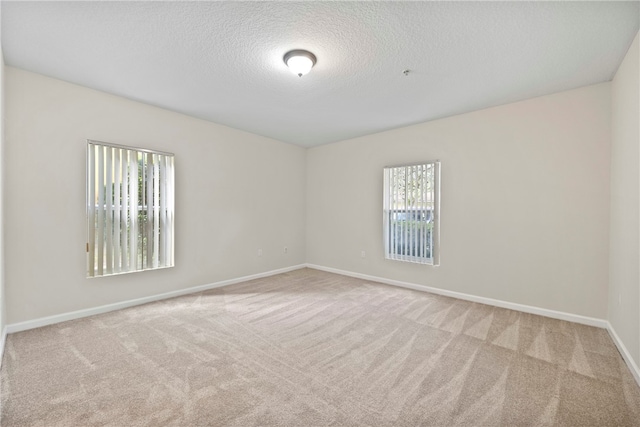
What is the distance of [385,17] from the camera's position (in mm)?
1973

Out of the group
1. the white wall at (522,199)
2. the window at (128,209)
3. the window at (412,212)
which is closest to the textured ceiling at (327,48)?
the white wall at (522,199)

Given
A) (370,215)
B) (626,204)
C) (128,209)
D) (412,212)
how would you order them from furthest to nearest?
A: (370,215) < (412,212) < (128,209) < (626,204)

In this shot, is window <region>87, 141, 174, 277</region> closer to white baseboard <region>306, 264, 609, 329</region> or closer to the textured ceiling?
the textured ceiling

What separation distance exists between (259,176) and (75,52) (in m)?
2.93

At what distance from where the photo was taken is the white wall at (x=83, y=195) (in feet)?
9.07

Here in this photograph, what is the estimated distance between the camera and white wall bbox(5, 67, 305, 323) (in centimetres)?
277

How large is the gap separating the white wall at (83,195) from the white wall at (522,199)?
2.33m

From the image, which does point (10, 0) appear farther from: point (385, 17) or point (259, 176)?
point (259, 176)

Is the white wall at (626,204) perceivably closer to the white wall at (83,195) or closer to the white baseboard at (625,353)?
the white baseboard at (625,353)

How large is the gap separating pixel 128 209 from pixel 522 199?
4.88 metres

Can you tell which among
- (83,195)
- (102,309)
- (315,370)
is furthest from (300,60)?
(102,309)

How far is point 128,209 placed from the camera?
133 inches

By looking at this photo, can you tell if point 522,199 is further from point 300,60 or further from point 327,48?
point 300,60

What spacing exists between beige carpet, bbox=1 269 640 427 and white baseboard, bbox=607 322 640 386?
0.17 feet
